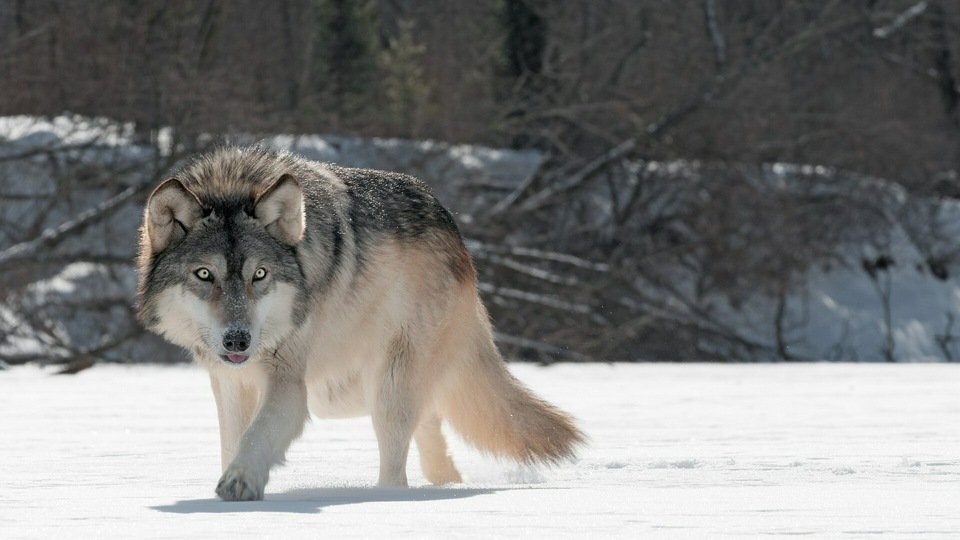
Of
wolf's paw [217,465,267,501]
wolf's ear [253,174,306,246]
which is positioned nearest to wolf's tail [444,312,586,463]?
wolf's ear [253,174,306,246]

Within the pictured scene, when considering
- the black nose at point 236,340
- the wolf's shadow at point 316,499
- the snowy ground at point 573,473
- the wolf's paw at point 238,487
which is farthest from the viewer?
the black nose at point 236,340

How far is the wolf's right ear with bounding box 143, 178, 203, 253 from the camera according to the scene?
14.7 ft

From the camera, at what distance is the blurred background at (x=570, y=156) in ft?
44.2

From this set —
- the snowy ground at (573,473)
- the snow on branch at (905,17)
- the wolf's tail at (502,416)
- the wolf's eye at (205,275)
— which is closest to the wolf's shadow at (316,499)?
the snowy ground at (573,473)

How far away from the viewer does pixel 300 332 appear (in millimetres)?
4691

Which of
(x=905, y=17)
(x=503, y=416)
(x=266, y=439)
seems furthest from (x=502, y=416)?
(x=905, y=17)

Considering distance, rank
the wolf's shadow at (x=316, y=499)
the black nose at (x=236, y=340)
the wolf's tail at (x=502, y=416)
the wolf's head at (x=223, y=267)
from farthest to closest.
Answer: the wolf's tail at (x=502, y=416)
the wolf's head at (x=223, y=267)
the black nose at (x=236, y=340)
the wolf's shadow at (x=316, y=499)

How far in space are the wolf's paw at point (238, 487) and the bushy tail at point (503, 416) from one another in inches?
58.9

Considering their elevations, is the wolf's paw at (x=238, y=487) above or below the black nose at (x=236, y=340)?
below

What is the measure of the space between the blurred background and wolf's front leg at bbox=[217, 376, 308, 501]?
8082 mm

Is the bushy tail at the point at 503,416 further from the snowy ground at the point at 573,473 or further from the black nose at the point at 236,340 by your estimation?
the black nose at the point at 236,340

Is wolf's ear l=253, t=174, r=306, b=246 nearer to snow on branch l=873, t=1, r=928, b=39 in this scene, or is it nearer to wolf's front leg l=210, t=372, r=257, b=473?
wolf's front leg l=210, t=372, r=257, b=473

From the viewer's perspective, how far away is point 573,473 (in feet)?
17.2

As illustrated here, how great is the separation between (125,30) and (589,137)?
5854 millimetres
